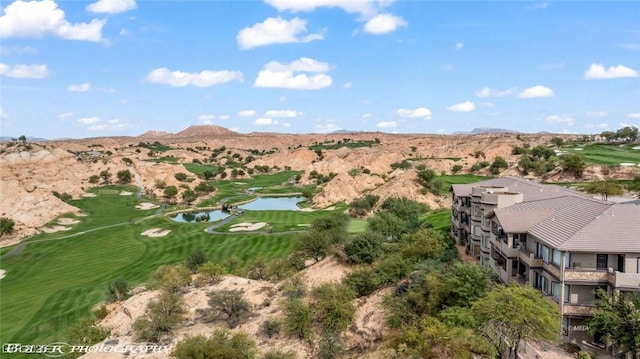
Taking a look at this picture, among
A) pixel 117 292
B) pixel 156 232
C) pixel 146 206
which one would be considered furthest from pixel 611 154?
pixel 146 206

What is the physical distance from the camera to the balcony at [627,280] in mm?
23234

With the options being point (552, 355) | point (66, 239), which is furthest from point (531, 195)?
→ point (66, 239)

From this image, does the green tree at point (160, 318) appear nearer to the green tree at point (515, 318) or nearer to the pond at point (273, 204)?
the green tree at point (515, 318)

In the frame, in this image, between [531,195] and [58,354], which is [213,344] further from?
[531,195]

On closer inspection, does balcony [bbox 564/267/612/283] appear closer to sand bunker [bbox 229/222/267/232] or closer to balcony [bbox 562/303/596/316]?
balcony [bbox 562/303/596/316]

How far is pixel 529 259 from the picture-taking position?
27672mm

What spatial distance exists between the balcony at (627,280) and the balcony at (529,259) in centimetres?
418

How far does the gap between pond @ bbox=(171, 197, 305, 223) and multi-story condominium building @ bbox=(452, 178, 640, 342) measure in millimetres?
65298

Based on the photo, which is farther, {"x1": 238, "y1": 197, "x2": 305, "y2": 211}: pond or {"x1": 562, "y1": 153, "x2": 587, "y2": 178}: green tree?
{"x1": 238, "y1": 197, "x2": 305, "y2": 211}: pond

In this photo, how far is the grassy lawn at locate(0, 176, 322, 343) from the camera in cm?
4256

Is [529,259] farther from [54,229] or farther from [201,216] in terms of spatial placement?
[54,229]

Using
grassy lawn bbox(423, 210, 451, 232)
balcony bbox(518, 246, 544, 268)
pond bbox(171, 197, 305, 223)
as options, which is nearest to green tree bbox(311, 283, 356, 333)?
balcony bbox(518, 246, 544, 268)

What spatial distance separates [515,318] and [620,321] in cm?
482

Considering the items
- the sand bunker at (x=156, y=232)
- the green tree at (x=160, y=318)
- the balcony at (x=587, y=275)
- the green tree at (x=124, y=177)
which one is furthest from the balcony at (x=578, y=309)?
the green tree at (x=124, y=177)
